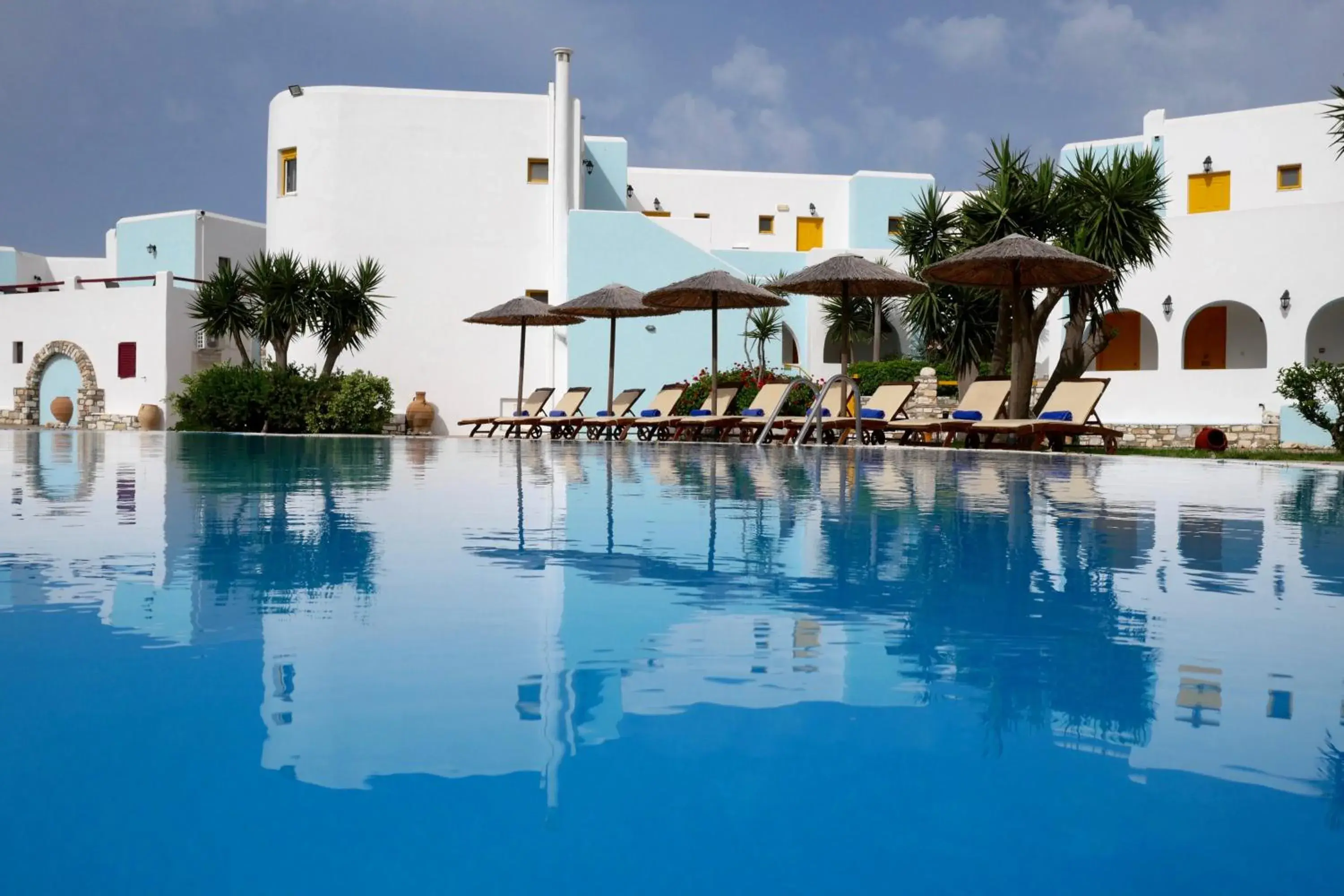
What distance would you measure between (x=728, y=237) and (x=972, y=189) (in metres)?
7.42

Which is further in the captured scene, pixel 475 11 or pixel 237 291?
pixel 475 11

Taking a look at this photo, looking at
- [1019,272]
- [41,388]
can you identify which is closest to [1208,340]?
[1019,272]

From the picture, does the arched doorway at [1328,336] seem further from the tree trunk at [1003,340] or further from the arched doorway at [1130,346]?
the tree trunk at [1003,340]

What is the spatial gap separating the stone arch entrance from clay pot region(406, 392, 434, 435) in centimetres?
1017

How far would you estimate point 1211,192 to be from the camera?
31047 mm

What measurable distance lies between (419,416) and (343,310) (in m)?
3.46

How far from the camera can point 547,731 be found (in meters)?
2.16

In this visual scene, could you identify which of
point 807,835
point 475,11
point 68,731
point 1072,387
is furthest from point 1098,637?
point 475,11

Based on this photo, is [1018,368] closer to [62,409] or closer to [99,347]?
[99,347]

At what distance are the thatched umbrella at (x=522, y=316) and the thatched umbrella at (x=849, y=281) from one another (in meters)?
5.38

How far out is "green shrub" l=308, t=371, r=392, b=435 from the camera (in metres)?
22.5

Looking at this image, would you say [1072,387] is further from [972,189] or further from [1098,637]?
[972,189]

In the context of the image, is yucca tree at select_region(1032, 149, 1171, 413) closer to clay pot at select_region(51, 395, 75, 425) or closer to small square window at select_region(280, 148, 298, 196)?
small square window at select_region(280, 148, 298, 196)

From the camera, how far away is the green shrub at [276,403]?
73.3 ft
